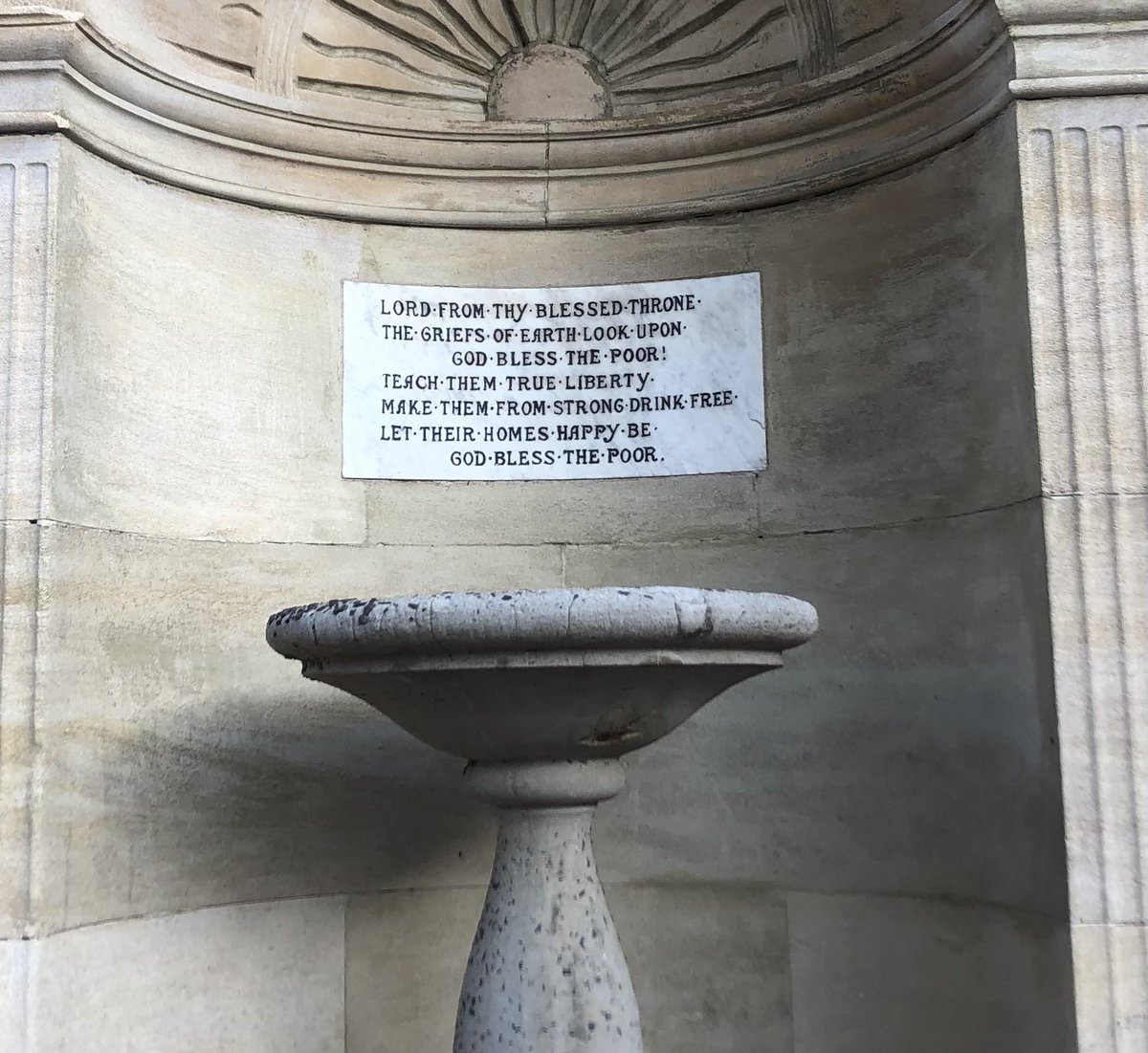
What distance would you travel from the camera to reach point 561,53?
12.3 feet

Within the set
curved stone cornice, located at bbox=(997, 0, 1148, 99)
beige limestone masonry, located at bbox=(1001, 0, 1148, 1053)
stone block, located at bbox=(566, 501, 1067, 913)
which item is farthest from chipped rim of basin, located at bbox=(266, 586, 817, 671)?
curved stone cornice, located at bbox=(997, 0, 1148, 99)

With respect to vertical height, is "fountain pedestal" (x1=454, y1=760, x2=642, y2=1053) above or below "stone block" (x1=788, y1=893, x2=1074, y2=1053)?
above

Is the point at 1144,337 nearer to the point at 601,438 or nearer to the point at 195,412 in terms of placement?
the point at 601,438

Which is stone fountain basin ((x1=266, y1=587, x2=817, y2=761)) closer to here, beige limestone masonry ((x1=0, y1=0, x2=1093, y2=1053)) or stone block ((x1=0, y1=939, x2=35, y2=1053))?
beige limestone masonry ((x1=0, y1=0, x2=1093, y2=1053))

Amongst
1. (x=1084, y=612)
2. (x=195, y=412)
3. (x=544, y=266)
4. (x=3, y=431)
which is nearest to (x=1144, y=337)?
(x=1084, y=612)

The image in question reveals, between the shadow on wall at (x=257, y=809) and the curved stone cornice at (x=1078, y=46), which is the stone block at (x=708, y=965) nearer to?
the shadow on wall at (x=257, y=809)

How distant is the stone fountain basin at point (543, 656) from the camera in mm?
2084

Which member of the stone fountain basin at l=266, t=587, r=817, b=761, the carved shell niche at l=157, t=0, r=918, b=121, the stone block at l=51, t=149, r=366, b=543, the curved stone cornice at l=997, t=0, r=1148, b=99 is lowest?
the stone fountain basin at l=266, t=587, r=817, b=761

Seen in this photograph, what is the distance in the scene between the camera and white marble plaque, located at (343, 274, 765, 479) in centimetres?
346

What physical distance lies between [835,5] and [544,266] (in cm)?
Result: 107

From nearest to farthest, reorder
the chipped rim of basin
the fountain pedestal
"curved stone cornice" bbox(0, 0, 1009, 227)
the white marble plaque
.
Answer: the chipped rim of basin
the fountain pedestal
"curved stone cornice" bbox(0, 0, 1009, 227)
the white marble plaque

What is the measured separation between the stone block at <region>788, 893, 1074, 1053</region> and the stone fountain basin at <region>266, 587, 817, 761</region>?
0.97m

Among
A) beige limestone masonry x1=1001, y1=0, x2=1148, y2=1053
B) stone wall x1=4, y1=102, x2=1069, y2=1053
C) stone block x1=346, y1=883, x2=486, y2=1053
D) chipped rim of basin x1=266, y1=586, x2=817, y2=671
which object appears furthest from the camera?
stone block x1=346, y1=883, x2=486, y2=1053

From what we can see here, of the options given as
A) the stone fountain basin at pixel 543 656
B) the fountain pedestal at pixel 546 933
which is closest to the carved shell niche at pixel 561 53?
the stone fountain basin at pixel 543 656
